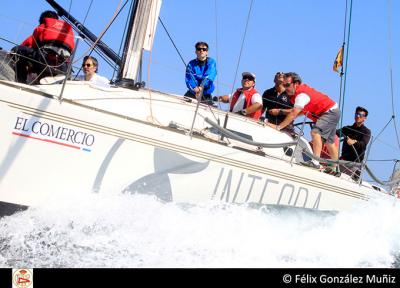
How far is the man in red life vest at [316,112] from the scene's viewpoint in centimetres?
722

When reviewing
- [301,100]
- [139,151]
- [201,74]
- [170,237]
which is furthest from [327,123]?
[170,237]

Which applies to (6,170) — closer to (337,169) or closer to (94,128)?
(94,128)

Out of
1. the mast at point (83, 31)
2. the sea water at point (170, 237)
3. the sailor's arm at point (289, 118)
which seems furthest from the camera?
the mast at point (83, 31)

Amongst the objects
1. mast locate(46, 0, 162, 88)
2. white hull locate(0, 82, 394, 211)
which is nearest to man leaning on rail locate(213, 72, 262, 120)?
white hull locate(0, 82, 394, 211)

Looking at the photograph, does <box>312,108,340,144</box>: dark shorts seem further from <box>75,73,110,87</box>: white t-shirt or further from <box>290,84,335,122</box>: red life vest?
<box>75,73,110,87</box>: white t-shirt

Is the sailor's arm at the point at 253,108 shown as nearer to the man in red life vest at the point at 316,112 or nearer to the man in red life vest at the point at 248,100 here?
the man in red life vest at the point at 248,100

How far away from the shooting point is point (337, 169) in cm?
727

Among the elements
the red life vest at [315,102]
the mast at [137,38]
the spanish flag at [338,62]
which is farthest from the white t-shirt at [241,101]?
the spanish flag at [338,62]

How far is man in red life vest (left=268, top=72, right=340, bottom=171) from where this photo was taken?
23.7ft

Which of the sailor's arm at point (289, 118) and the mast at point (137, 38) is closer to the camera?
the mast at point (137, 38)
